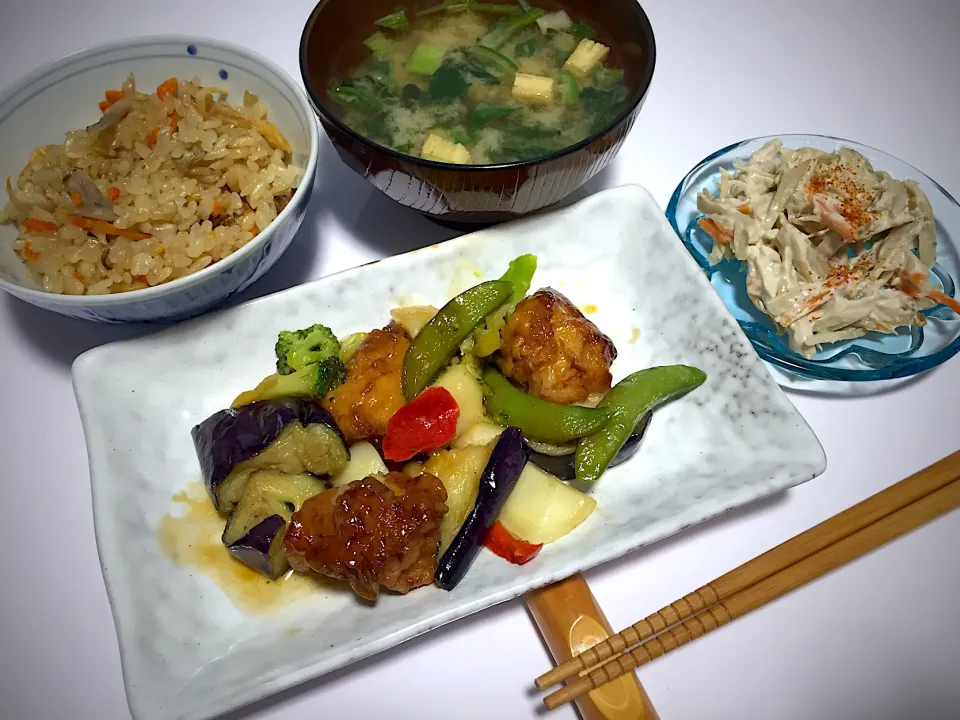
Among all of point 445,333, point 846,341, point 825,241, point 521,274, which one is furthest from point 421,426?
point 825,241

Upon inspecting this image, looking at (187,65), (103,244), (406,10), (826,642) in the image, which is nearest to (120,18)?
(187,65)

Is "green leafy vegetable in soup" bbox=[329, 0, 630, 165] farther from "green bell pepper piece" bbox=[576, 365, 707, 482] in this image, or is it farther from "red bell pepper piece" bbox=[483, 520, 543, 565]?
"red bell pepper piece" bbox=[483, 520, 543, 565]

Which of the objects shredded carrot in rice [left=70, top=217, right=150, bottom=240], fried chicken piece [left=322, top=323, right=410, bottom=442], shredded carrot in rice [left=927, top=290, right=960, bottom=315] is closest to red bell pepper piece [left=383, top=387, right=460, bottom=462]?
fried chicken piece [left=322, top=323, right=410, bottom=442]

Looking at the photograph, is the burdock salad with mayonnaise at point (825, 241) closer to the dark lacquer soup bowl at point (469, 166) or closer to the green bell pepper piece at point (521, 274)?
the dark lacquer soup bowl at point (469, 166)

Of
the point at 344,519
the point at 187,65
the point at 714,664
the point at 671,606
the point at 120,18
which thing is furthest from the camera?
the point at 120,18

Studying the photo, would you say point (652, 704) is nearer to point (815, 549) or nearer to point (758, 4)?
point (815, 549)

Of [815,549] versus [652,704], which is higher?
[815,549]

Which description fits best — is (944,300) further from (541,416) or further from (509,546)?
(509,546)
